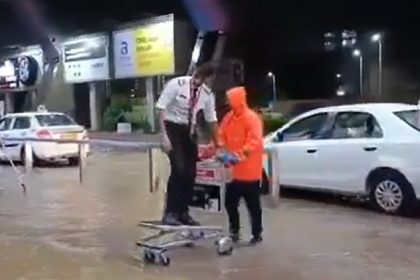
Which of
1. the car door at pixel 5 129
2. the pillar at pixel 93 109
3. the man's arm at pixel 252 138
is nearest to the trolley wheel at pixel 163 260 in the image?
the man's arm at pixel 252 138

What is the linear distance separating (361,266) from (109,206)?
17.5ft

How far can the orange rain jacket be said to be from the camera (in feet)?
26.6

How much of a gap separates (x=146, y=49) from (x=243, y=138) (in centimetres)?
3042

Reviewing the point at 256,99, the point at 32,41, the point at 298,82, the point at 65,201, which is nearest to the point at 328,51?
the point at 298,82

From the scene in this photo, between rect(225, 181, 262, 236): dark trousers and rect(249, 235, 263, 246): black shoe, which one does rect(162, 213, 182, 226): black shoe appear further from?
rect(249, 235, 263, 246): black shoe

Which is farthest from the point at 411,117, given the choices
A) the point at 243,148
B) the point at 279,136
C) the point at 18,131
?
the point at 18,131

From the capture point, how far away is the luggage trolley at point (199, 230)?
25.2 ft

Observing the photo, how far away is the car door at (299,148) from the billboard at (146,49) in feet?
80.3

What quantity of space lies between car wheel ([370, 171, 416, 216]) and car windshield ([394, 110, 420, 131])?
29.8 inches

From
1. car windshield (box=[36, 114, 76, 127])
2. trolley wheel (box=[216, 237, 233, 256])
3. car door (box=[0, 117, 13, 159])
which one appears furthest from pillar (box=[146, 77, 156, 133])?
trolley wheel (box=[216, 237, 233, 256])

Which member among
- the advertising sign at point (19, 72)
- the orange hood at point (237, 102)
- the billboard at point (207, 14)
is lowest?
the orange hood at point (237, 102)

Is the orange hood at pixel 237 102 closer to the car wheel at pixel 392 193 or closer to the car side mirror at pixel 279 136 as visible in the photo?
the car wheel at pixel 392 193

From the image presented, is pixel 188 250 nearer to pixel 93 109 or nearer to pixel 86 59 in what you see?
pixel 93 109

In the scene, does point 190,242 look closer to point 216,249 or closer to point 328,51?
point 216,249
